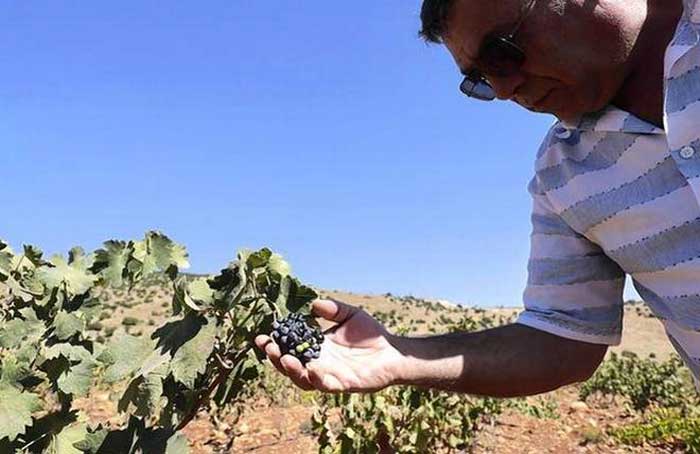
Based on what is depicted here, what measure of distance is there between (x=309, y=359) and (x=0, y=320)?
2007mm

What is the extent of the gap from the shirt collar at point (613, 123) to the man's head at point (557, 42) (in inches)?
0.9

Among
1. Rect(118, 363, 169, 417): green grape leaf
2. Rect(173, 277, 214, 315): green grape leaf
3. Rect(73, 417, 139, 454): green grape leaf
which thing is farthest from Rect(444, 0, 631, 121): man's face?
Rect(73, 417, 139, 454): green grape leaf

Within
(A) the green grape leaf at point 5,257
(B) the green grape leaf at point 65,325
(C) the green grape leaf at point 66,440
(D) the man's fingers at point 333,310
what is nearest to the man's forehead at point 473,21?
(D) the man's fingers at point 333,310

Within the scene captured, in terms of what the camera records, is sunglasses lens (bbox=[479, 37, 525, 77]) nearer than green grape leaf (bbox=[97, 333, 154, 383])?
Yes

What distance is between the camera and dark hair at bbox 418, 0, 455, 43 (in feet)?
7.25

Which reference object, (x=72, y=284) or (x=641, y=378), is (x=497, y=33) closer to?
(x=72, y=284)

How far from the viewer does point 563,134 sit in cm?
221

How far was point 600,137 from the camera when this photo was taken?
206 cm

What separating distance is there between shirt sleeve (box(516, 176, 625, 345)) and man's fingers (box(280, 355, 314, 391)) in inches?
30.8

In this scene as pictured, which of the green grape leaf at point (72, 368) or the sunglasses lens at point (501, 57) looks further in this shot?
the green grape leaf at point (72, 368)

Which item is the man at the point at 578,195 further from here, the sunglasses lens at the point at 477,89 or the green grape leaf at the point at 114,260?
the green grape leaf at the point at 114,260

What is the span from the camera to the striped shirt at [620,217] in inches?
70.1

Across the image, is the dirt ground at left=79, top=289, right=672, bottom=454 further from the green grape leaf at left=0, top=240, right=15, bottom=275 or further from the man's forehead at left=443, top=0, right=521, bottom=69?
the man's forehead at left=443, top=0, right=521, bottom=69

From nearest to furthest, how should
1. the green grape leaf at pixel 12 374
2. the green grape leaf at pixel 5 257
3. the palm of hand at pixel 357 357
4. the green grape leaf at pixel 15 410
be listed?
1. the palm of hand at pixel 357 357
2. the green grape leaf at pixel 15 410
3. the green grape leaf at pixel 12 374
4. the green grape leaf at pixel 5 257
